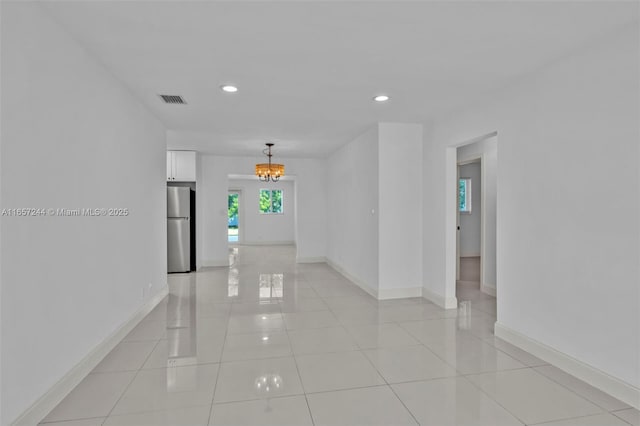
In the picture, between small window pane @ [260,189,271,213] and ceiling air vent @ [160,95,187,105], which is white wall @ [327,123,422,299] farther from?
small window pane @ [260,189,271,213]

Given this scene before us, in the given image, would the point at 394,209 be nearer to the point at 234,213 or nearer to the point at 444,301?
the point at 444,301

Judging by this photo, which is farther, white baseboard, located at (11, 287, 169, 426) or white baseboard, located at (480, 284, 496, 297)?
white baseboard, located at (480, 284, 496, 297)

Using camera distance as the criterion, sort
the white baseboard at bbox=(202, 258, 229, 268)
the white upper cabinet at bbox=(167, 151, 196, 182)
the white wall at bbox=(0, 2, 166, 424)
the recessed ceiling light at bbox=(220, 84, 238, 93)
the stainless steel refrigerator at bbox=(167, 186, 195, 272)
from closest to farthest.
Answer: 1. the white wall at bbox=(0, 2, 166, 424)
2. the recessed ceiling light at bbox=(220, 84, 238, 93)
3. the stainless steel refrigerator at bbox=(167, 186, 195, 272)
4. the white upper cabinet at bbox=(167, 151, 196, 182)
5. the white baseboard at bbox=(202, 258, 229, 268)

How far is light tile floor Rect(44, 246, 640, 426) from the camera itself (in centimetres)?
234

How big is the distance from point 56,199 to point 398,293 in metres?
4.35

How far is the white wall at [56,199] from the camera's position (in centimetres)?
201

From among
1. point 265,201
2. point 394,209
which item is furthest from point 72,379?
point 265,201

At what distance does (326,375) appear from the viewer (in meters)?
2.90

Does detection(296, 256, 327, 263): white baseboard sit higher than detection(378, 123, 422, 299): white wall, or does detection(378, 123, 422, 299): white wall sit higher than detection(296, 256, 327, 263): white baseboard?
detection(378, 123, 422, 299): white wall

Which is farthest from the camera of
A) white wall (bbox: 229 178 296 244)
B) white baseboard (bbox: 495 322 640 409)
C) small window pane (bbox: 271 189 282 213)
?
small window pane (bbox: 271 189 282 213)

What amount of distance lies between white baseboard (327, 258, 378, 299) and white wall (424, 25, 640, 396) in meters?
2.08

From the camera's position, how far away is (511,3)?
219 centimetres

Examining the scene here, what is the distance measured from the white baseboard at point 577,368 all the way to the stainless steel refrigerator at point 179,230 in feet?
20.0

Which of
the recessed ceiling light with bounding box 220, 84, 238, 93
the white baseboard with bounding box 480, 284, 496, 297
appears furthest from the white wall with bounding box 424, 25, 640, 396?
the recessed ceiling light with bounding box 220, 84, 238, 93
